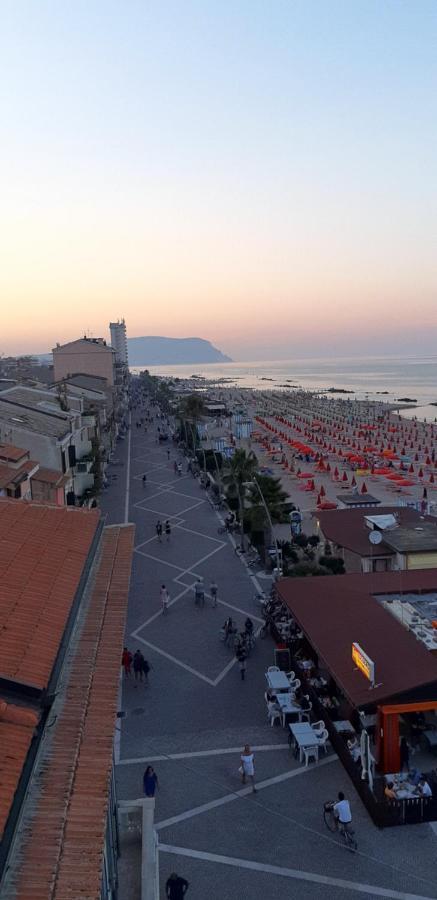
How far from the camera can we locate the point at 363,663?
A: 1430 cm

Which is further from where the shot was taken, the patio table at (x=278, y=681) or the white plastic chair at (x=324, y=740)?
the patio table at (x=278, y=681)

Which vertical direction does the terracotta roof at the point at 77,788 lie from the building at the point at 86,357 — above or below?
below

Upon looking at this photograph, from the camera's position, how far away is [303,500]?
45656mm

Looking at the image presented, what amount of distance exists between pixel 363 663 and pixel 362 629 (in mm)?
2620

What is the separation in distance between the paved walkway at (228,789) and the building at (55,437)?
34.1 feet

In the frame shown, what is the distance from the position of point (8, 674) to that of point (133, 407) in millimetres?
131439

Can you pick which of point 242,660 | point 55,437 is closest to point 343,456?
point 55,437

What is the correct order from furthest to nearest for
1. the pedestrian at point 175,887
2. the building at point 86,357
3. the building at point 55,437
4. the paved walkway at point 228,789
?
the building at point 86,357, the building at point 55,437, the paved walkway at point 228,789, the pedestrian at point 175,887

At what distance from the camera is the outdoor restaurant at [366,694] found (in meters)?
13.3

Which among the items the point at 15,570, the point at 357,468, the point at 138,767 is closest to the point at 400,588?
the point at 138,767

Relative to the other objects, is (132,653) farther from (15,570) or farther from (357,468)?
(357,468)

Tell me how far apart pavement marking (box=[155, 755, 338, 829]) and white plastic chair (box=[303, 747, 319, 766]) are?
0.14 meters

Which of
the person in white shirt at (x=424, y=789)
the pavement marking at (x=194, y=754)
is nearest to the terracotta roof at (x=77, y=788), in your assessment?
the pavement marking at (x=194, y=754)

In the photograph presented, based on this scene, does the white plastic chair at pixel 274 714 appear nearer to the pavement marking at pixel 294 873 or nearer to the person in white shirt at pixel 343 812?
the person in white shirt at pixel 343 812
